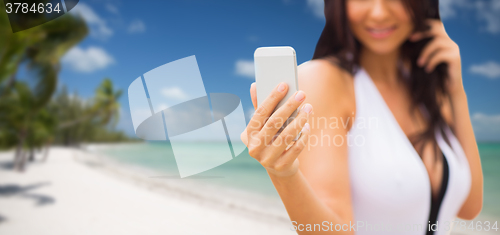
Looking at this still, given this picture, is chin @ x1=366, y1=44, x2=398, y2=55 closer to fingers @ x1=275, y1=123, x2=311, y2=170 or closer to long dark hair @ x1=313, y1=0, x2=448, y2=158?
long dark hair @ x1=313, y1=0, x2=448, y2=158

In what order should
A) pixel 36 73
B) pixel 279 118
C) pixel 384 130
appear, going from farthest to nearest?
pixel 36 73
pixel 384 130
pixel 279 118

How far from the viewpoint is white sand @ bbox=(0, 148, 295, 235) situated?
3863 millimetres

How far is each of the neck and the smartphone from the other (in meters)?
0.40

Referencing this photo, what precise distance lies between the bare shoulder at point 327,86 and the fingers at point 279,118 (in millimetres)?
249

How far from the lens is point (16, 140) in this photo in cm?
699

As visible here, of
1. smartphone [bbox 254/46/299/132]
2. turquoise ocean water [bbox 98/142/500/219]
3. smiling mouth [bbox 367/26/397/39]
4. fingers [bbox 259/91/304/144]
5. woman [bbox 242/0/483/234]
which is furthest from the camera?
turquoise ocean water [bbox 98/142/500/219]

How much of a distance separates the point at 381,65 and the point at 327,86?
281 millimetres

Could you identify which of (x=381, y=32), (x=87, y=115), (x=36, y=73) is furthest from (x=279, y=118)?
(x=87, y=115)

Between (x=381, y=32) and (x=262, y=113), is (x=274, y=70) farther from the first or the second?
(x=381, y=32)

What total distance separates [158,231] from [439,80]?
3841 millimetres

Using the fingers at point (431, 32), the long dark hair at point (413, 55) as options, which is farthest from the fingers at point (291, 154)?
the fingers at point (431, 32)

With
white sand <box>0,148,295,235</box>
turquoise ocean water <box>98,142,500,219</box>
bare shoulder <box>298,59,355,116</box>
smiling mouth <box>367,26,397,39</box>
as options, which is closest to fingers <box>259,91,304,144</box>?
bare shoulder <box>298,59,355,116</box>

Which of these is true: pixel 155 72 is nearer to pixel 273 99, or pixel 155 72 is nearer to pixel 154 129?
pixel 154 129

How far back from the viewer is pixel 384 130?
0.81m
